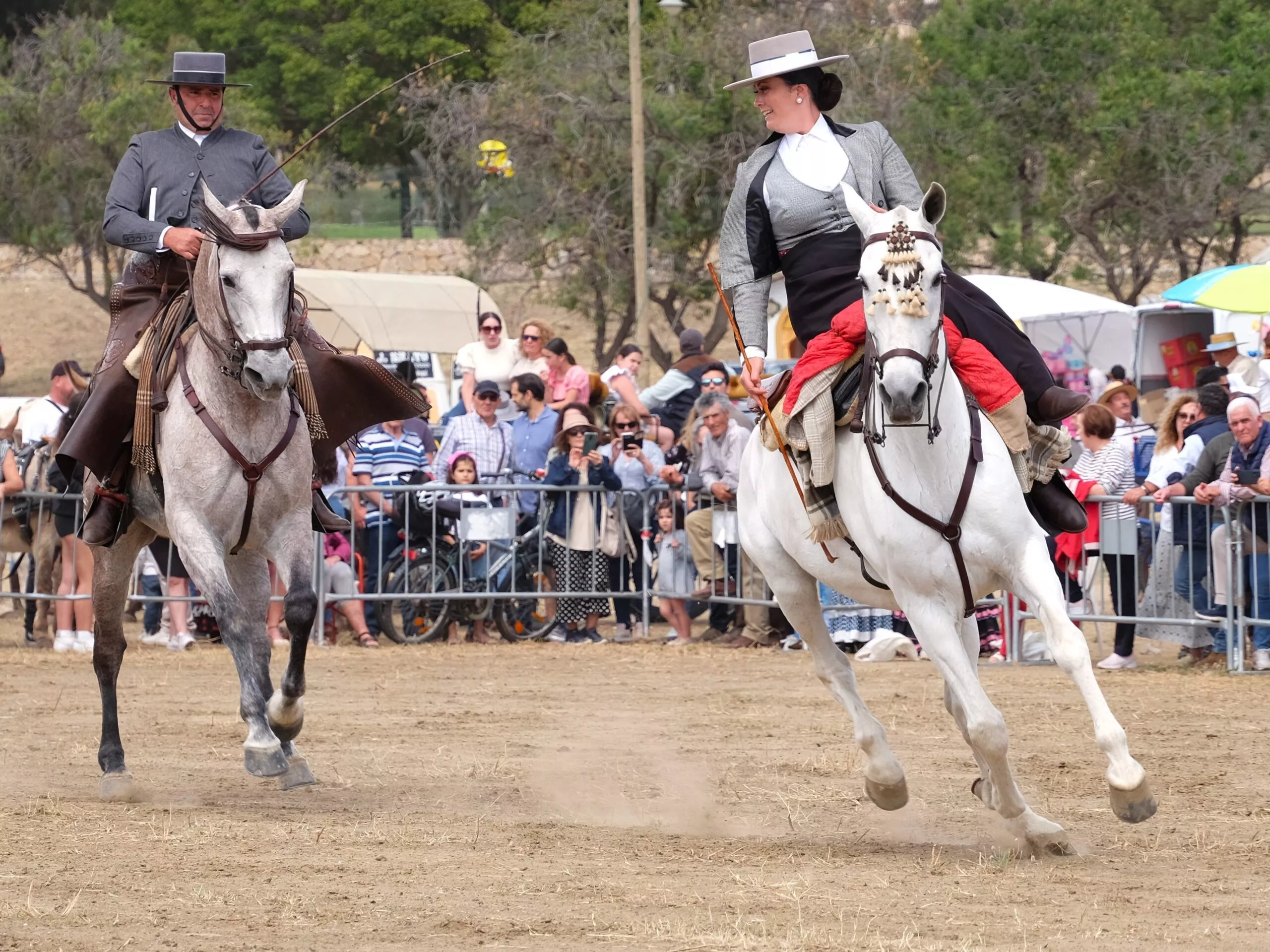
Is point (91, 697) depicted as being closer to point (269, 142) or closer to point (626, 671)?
point (626, 671)

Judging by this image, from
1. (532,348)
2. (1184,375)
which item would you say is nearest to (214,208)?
(532,348)

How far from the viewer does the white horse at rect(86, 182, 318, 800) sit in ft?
27.0

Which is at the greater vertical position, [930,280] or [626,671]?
[930,280]

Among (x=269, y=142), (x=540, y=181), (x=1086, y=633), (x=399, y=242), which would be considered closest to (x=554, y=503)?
(x=1086, y=633)

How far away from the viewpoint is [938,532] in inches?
272

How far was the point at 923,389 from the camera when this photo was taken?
6.36 m

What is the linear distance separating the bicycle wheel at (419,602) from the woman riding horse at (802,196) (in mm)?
8893

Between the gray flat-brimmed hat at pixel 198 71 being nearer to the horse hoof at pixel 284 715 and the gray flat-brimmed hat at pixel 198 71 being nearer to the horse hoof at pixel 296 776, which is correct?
the horse hoof at pixel 284 715

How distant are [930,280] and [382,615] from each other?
1104 centimetres

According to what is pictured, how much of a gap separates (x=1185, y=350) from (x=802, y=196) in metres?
18.3

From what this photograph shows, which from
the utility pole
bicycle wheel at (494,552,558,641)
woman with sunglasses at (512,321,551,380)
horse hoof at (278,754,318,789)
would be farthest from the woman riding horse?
the utility pole

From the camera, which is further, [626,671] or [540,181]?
[540,181]

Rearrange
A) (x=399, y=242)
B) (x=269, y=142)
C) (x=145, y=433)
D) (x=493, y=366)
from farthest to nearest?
(x=399, y=242), (x=269, y=142), (x=493, y=366), (x=145, y=433)

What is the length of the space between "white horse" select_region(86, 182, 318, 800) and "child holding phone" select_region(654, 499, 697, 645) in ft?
25.3
